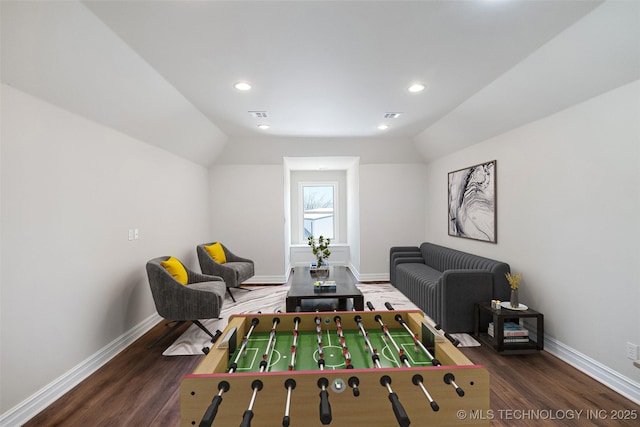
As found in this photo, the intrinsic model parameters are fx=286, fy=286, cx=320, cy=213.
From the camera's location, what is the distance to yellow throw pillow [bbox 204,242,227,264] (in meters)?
4.56

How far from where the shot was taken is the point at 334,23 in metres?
1.92

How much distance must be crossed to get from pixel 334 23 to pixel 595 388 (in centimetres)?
327

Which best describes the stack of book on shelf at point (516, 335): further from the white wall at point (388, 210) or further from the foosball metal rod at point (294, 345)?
the white wall at point (388, 210)

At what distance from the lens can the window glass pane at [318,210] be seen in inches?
284

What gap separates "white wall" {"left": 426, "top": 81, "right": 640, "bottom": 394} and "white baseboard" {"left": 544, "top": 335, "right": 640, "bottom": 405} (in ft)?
0.04

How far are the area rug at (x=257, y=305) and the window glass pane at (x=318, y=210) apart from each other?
7.40 feet

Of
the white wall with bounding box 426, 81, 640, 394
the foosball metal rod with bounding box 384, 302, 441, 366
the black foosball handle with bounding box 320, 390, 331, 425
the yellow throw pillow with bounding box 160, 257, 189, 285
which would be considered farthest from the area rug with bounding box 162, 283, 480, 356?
the black foosball handle with bounding box 320, 390, 331, 425

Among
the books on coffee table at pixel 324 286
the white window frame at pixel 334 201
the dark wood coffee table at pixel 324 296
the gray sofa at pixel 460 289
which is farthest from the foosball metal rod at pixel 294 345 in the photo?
the white window frame at pixel 334 201

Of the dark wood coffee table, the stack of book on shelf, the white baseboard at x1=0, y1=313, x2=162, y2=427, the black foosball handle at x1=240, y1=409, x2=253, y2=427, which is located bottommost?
the white baseboard at x1=0, y1=313, x2=162, y2=427

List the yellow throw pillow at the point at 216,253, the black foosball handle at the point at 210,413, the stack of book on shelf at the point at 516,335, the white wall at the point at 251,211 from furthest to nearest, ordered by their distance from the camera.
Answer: the white wall at the point at 251,211
the yellow throw pillow at the point at 216,253
the stack of book on shelf at the point at 516,335
the black foosball handle at the point at 210,413

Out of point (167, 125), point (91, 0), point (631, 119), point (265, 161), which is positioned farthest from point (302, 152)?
point (631, 119)

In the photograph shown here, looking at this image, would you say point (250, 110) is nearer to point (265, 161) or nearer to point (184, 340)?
point (265, 161)

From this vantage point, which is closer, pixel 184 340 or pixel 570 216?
pixel 570 216

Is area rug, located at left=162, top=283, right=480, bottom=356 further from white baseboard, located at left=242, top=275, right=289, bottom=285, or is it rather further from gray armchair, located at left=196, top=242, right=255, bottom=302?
gray armchair, located at left=196, top=242, right=255, bottom=302
